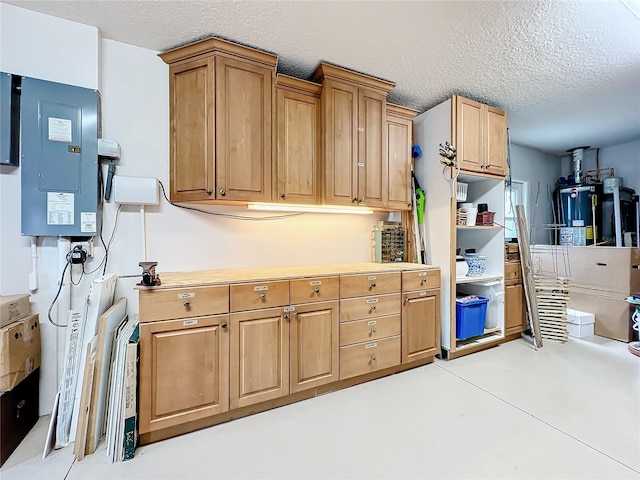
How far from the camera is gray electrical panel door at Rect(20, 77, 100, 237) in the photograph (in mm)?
1851

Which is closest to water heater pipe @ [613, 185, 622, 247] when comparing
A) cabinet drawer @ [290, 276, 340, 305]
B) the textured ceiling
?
the textured ceiling

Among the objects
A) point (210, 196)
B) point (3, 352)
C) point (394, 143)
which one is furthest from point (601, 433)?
point (3, 352)

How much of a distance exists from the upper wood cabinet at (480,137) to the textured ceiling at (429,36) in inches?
7.3

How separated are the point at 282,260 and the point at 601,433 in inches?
99.1

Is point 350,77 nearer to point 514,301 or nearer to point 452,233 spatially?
point 452,233

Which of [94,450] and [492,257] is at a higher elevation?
[492,257]

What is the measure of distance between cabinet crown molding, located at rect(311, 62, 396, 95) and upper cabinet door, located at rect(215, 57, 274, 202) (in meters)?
0.45

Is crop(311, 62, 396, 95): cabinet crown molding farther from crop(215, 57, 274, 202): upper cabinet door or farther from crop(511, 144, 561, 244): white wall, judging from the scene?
crop(511, 144, 561, 244): white wall

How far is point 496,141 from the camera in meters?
3.15

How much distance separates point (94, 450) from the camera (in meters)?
1.69

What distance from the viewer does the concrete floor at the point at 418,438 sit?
1.53 meters

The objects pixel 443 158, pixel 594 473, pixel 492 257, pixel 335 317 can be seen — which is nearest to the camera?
pixel 594 473

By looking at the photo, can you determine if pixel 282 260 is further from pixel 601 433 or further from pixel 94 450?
pixel 601 433

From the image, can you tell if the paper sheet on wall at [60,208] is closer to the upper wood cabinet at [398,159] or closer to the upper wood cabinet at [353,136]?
the upper wood cabinet at [353,136]
